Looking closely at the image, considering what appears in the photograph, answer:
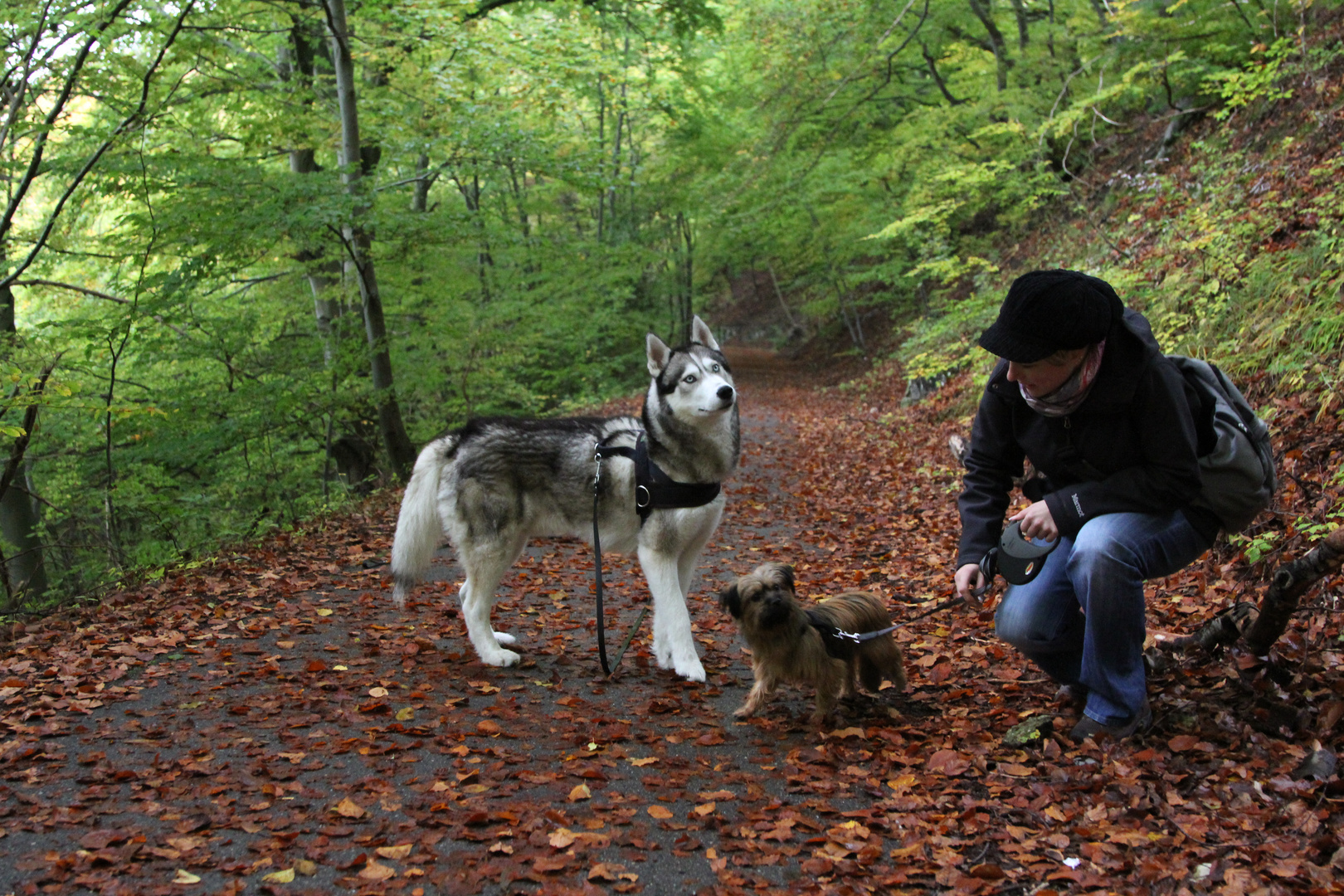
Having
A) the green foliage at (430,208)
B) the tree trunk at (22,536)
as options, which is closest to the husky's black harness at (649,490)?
the green foliage at (430,208)

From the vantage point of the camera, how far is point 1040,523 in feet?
10.6

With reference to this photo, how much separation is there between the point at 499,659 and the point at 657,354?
76.2 inches

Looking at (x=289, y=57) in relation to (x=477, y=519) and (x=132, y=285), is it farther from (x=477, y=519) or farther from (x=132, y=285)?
(x=477, y=519)

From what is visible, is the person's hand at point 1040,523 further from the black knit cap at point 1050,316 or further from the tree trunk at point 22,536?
the tree trunk at point 22,536

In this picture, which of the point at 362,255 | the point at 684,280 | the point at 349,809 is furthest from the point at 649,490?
the point at 684,280

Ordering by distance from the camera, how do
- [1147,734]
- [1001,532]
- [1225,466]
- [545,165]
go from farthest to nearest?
[545,165]
[1001,532]
[1147,734]
[1225,466]

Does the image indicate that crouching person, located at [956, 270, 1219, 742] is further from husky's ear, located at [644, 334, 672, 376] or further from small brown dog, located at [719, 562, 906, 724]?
husky's ear, located at [644, 334, 672, 376]

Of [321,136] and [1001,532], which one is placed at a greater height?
[321,136]

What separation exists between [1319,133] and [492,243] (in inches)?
386

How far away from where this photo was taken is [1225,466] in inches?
115

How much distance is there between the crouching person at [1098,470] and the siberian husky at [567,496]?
1628 millimetres

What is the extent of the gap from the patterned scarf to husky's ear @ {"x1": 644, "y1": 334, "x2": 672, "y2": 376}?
6.68 feet

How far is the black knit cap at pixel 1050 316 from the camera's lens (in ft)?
9.36

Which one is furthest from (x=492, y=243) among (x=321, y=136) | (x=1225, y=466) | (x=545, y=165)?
(x=1225, y=466)
